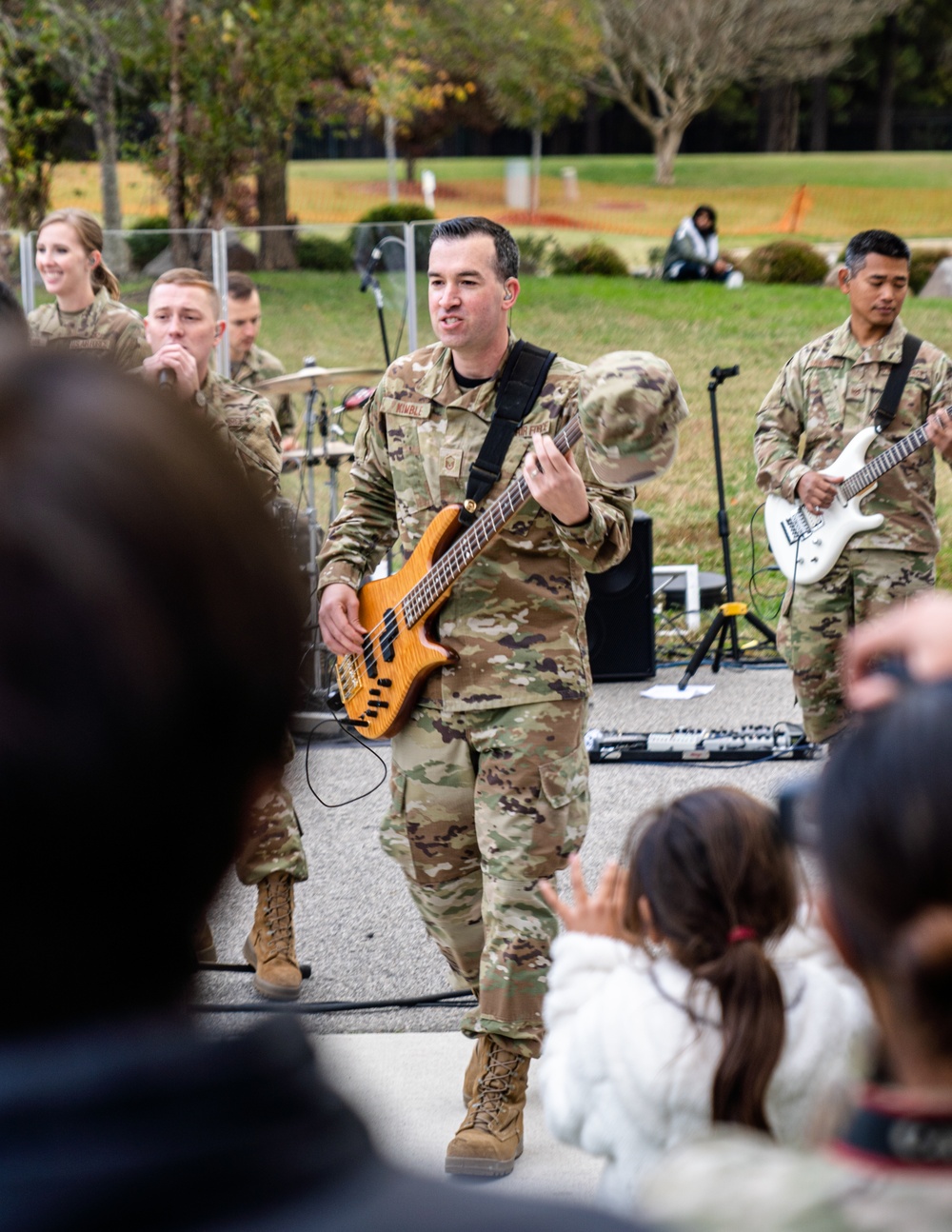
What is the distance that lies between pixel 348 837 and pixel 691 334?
14.7m

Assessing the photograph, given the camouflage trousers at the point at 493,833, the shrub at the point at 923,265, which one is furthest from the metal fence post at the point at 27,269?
the shrub at the point at 923,265

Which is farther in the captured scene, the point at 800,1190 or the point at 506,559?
the point at 506,559

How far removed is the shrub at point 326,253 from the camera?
1380 cm

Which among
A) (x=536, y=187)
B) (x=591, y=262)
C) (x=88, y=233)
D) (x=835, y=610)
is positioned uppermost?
(x=536, y=187)

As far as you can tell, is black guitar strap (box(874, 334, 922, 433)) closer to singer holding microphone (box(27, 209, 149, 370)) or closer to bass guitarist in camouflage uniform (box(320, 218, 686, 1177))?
bass guitarist in camouflage uniform (box(320, 218, 686, 1177))

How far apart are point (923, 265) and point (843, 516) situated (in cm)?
1819

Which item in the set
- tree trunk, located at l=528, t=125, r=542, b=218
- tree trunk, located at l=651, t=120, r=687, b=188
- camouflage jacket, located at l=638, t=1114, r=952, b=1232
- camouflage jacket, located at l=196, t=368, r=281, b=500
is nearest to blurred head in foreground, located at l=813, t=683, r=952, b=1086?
camouflage jacket, located at l=638, t=1114, r=952, b=1232

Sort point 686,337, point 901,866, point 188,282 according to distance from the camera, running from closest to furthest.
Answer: point 901,866 → point 188,282 → point 686,337

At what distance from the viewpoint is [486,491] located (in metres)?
3.76

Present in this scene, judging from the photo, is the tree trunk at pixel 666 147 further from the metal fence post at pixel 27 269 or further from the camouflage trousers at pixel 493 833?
the camouflage trousers at pixel 493 833

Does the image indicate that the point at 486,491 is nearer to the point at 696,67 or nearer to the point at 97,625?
the point at 97,625

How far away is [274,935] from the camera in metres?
4.66

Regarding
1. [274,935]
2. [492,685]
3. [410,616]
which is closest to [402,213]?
[274,935]

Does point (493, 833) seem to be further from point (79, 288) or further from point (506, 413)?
point (79, 288)
